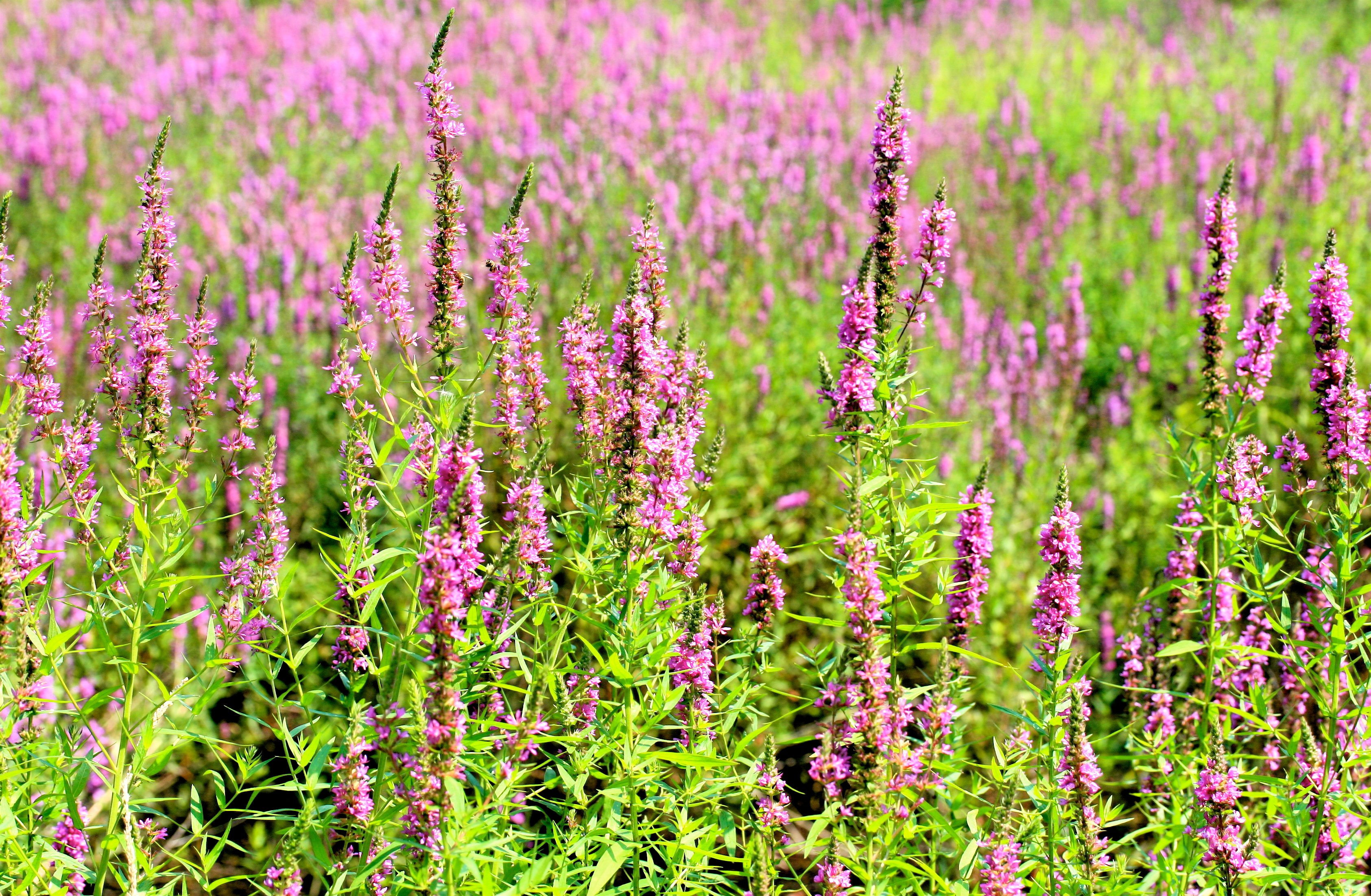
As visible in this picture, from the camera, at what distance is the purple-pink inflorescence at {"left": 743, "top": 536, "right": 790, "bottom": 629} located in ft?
8.96

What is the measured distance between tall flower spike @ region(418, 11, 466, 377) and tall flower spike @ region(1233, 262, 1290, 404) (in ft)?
6.31

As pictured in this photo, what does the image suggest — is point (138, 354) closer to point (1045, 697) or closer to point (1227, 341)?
point (1045, 697)

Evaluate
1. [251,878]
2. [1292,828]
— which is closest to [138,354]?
[251,878]

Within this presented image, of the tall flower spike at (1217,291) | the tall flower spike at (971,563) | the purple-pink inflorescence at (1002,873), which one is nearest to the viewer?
the purple-pink inflorescence at (1002,873)

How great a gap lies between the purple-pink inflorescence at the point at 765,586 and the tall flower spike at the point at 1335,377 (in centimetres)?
130

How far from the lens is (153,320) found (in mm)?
2688

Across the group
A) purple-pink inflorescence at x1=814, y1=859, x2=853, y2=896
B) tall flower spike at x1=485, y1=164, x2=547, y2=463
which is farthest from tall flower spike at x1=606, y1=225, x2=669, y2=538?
purple-pink inflorescence at x1=814, y1=859, x2=853, y2=896

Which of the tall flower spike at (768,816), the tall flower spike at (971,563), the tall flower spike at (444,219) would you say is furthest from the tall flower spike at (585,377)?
the tall flower spike at (971,563)

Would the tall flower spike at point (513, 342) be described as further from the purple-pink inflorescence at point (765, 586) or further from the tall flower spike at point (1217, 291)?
the tall flower spike at point (1217, 291)

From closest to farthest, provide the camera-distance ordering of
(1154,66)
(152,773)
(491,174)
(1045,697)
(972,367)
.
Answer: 1. (1045,697)
2. (152,773)
3. (972,367)
4. (491,174)
5. (1154,66)

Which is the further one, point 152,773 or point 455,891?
point 152,773

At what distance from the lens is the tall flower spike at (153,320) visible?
103 inches

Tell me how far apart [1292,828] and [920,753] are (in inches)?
35.4

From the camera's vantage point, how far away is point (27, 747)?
2.48 metres
